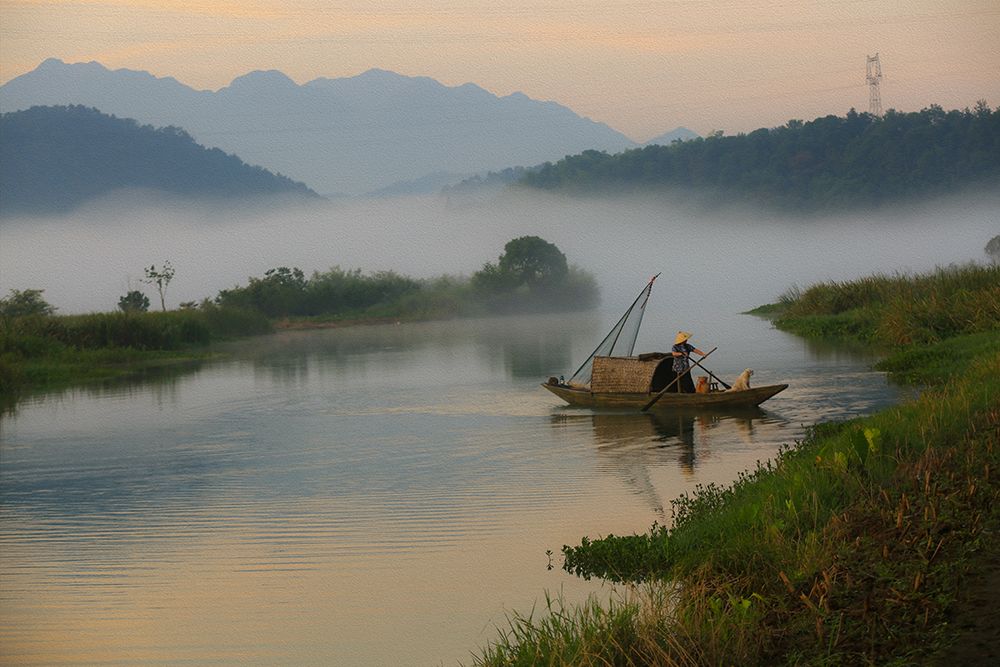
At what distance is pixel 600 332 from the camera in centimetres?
5188

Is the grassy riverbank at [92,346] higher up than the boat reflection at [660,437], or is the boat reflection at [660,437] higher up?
the grassy riverbank at [92,346]

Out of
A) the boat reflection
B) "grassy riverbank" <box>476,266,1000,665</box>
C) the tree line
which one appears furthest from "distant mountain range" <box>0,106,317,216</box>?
"grassy riverbank" <box>476,266,1000,665</box>

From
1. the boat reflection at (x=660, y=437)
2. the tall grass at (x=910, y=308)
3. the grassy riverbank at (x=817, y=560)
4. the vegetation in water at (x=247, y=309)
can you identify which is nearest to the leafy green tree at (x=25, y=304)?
the vegetation in water at (x=247, y=309)

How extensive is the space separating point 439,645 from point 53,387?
1030 inches

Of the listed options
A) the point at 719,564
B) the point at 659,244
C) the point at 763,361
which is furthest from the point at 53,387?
the point at 659,244

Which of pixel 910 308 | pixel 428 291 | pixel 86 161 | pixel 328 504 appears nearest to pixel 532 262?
pixel 428 291

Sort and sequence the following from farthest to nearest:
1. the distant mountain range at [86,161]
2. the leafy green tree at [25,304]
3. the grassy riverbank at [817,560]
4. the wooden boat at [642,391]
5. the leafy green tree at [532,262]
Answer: the distant mountain range at [86,161]
the leafy green tree at [532,262]
the leafy green tree at [25,304]
the wooden boat at [642,391]
the grassy riverbank at [817,560]

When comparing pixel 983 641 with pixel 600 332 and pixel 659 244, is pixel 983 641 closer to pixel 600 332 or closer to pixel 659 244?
pixel 600 332

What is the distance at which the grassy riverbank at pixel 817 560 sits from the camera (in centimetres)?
638

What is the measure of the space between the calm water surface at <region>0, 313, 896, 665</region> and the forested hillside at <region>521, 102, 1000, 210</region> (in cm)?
8461

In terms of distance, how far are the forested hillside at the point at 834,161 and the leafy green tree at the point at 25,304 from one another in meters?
76.0

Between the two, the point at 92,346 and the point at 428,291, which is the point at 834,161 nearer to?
the point at 428,291

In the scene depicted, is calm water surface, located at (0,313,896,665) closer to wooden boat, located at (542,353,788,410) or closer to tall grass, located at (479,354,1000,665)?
wooden boat, located at (542,353,788,410)

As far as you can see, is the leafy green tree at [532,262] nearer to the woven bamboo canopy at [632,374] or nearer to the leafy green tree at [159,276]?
the leafy green tree at [159,276]
